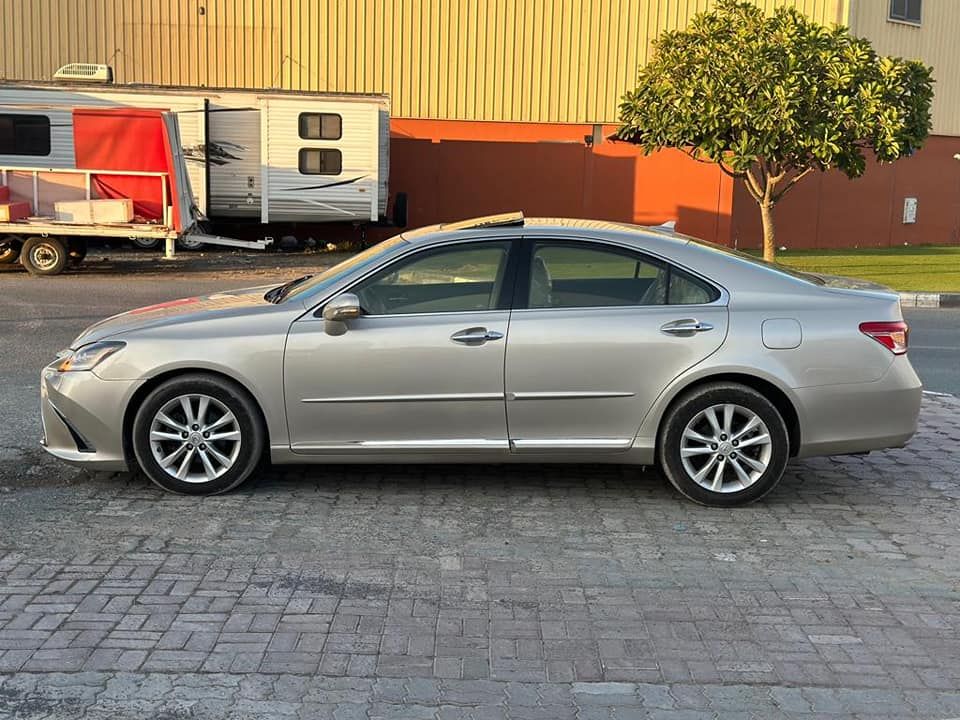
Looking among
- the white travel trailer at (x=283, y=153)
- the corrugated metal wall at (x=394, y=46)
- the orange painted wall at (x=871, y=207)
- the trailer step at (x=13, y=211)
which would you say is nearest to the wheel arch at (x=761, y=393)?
the trailer step at (x=13, y=211)

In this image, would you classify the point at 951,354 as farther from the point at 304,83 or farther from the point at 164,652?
the point at 304,83

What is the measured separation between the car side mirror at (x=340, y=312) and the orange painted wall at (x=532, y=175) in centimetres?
1948

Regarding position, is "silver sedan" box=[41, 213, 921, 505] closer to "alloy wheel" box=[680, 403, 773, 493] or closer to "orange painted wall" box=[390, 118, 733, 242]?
"alloy wheel" box=[680, 403, 773, 493]

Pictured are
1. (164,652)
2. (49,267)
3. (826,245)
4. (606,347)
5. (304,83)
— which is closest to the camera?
(164,652)

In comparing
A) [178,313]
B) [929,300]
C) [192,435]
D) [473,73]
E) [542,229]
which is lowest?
[929,300]

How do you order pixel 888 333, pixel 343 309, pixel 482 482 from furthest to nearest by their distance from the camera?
pixel 482 482
pixel 888 333
pixel 343 309

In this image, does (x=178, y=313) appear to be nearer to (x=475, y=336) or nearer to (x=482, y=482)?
(x=475, y=336)

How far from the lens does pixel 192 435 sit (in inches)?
224

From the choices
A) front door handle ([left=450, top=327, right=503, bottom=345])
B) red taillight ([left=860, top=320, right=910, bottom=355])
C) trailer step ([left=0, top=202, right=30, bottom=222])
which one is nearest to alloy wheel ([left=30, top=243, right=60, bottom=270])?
trailer step ([left=0, top=202, right=30, bottom=222])

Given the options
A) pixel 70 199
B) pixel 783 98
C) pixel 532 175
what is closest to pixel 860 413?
pixel 783 98

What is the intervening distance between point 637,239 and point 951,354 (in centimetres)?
694

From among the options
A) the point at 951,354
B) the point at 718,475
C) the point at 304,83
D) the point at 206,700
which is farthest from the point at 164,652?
the point at 304,83

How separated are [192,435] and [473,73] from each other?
2052 cm

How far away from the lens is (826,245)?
26.9 m
